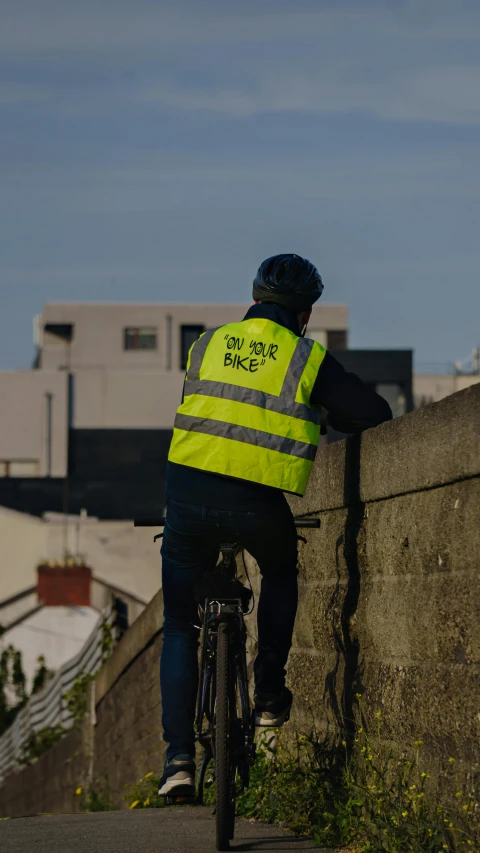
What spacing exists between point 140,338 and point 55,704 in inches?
2711

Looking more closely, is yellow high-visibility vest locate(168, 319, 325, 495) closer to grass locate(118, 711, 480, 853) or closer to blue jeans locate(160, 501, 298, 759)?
blue jeans locate(160, 501, 298, 759)

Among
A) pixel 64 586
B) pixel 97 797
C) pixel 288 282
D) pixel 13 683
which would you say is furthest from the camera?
pixel 64 586

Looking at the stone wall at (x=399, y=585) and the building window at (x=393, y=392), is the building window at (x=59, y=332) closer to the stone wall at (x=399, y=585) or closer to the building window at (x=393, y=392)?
the building window at (x=393, y=392)

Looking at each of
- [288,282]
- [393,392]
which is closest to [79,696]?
[288,282]

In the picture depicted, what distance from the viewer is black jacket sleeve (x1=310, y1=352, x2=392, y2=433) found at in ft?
17.2

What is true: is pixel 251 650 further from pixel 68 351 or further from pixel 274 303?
pixel 68 351

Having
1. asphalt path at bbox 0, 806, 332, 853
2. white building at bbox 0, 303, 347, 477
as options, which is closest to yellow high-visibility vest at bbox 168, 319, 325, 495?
asphalt path at bbox 0, 806, 332, 853

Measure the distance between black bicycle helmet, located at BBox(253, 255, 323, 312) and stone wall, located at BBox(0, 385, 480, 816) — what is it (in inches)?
22.6

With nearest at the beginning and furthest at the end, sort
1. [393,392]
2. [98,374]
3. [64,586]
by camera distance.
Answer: [64,586] → [393,392] → [98,374]

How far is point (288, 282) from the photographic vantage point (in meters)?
5.43

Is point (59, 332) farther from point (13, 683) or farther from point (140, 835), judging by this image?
A: point (140, 835)

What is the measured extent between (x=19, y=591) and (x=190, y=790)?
5804cm

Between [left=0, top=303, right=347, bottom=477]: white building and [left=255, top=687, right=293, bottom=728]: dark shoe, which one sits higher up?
[left=0, top=303, right=347, bottom=477]: white building

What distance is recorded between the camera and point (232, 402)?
5152mm
